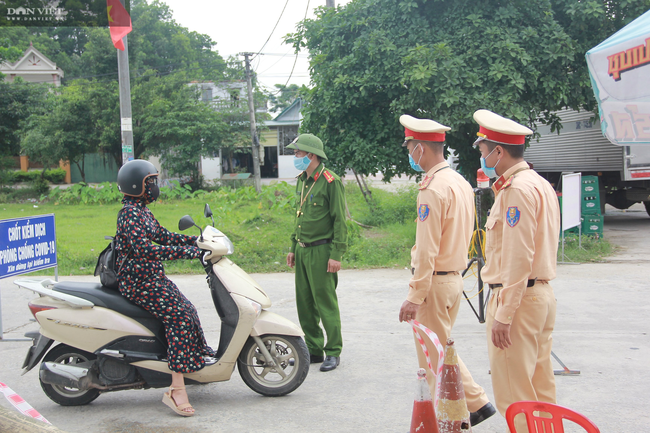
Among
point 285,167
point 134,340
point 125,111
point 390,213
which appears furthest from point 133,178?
point 285,167

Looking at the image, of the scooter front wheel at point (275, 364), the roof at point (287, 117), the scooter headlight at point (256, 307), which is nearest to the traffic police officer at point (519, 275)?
the scooter front wheel at point (275, 364)

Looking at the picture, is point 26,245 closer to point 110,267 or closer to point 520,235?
point 110,267

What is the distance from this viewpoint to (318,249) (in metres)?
4.75

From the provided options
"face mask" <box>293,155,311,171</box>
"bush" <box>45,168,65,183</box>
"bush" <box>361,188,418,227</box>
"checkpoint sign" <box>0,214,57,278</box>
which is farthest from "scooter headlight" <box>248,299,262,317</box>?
"bush" <box>45,168,65,183</box>

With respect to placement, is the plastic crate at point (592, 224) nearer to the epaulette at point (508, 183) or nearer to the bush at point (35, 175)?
the epaulette at point (508, 183)

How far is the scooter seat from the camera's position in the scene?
3859 millimetres

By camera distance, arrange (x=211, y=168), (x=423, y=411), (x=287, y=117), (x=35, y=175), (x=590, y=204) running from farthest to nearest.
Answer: (x=211, y=168)
(x=287, y=117)
(x=35, y=175)
(x=590, y=204)
(x=423, y=411)

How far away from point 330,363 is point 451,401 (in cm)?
197

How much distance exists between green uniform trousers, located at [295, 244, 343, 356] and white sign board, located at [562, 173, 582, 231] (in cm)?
498

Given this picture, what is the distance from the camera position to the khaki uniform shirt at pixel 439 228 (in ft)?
10.6

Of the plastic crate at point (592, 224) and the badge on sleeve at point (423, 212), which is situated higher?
the badge on sleeve at point (423, 212)

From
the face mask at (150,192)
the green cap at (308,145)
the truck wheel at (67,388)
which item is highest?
the green cap at (308,145)

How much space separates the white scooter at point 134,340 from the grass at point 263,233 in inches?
181

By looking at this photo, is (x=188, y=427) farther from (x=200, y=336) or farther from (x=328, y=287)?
(x=328, y=287)
